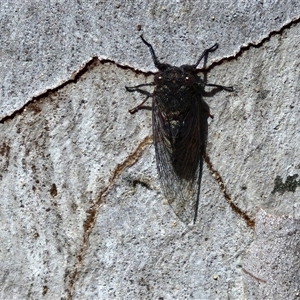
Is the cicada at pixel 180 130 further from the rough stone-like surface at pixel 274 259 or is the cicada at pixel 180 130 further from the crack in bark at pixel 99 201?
the rough stone-like surface at pixel 274 259

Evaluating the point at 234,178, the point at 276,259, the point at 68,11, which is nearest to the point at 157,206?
the point at 234,178

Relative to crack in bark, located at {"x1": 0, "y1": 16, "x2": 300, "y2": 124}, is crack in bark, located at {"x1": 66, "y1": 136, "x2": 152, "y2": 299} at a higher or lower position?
lower

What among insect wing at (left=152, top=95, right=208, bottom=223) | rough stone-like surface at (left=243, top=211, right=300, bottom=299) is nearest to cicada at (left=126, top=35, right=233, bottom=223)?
insect wing at (left=152, top=95, right=208, bottom=223)

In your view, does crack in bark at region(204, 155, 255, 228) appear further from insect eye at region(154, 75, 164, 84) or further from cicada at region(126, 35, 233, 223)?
insect eye at region(154, 75, 164, 84)

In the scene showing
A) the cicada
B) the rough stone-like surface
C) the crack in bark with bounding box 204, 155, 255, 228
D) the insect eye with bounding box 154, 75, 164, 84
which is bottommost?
the rough stone-like surface

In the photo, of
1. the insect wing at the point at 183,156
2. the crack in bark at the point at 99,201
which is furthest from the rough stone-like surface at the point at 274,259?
the crack in bark at the point at 99,201

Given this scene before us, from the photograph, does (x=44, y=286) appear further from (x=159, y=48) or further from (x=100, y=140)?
(x=159, y=48)
